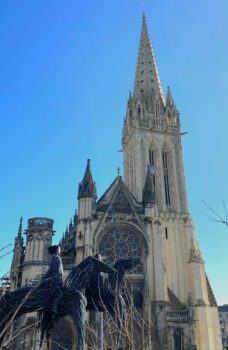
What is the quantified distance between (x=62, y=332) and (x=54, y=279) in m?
19.7

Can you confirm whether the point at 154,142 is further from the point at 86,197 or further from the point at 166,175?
the point at 86,197

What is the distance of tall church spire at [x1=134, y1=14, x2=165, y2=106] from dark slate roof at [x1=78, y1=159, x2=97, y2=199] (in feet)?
52.3

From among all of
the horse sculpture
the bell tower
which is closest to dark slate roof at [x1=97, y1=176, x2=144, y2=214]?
the bell tower

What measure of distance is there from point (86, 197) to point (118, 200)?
3.36 metres

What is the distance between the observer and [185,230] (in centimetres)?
3850

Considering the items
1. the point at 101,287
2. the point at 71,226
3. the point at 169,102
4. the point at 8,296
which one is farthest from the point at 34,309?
the point at 169,102

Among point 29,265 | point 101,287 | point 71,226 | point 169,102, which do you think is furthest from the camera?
point 169,102

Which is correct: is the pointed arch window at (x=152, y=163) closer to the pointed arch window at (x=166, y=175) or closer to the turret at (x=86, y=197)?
the pointed arch window at (x=166, y=175)

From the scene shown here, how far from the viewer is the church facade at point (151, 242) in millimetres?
30578

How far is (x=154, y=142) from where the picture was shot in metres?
44.8

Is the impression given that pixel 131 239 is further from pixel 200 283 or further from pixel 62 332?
pixel 62 332

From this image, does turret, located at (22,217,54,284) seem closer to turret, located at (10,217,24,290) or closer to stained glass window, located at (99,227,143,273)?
turret, located at (10,217,24,290)

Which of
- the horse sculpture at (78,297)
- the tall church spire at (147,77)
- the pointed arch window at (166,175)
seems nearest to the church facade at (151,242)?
the pointed arch window at (166,175)

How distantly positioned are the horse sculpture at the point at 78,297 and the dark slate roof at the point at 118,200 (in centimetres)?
2334
